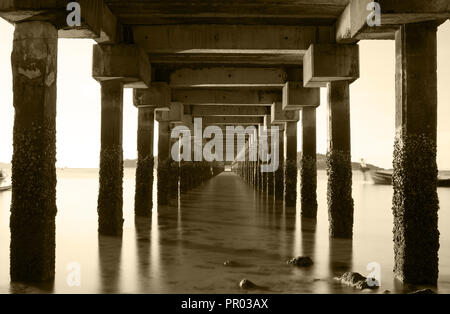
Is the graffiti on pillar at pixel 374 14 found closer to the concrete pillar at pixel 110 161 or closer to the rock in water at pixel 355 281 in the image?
the rock in water at pixel 355 281

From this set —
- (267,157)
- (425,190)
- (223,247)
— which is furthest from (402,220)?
(267,157)

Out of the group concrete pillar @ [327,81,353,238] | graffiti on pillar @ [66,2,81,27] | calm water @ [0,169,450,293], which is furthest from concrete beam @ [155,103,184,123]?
graffiti on pillar @ [66,2,81,27]

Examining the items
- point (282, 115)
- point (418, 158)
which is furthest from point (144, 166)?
point (418, 158)

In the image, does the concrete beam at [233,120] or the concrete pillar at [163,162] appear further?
the concrete beam at [233,120]

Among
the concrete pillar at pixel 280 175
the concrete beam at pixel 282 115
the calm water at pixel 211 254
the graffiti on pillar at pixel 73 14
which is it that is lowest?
the calm water at pixel 211 254

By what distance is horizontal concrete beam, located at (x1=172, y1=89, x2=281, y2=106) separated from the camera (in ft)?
56.3

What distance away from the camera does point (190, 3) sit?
8727mm

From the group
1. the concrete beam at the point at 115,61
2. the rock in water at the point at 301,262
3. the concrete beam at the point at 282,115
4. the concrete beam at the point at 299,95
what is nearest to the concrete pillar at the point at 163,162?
the concrete beam at the point at 282,115

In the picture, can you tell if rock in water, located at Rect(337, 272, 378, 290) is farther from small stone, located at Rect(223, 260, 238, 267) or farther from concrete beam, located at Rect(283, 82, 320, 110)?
concrete beam, located at Rect(283, 82, 320, 110)

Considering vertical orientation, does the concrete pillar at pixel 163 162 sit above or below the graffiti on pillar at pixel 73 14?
below

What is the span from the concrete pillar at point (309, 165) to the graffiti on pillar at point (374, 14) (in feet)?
24.0

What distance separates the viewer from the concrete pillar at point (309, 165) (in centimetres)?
1394

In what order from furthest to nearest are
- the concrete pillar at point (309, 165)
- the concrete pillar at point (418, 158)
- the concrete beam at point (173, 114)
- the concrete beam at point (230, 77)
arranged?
the concrete beam at point (173, 114), the concrete pillar at point (309, 165), the concrete beam at point (230, 77), the concrete pillar at point (418, 158)

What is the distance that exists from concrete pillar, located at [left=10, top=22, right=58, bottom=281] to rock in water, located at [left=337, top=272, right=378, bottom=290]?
3872mm
